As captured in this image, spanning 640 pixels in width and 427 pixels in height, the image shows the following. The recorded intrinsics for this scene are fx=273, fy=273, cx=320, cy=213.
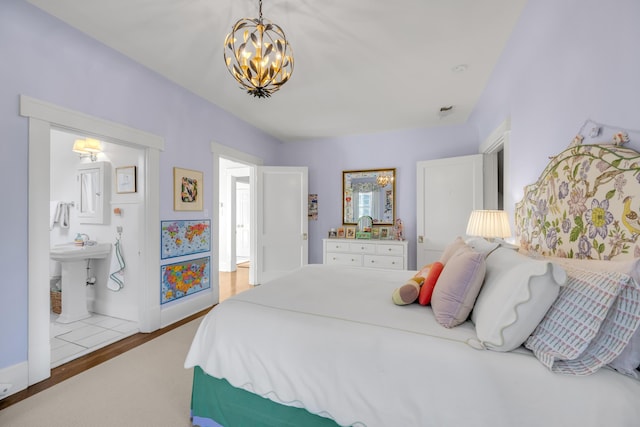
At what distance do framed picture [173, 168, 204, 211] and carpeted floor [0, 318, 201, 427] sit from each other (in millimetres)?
1551

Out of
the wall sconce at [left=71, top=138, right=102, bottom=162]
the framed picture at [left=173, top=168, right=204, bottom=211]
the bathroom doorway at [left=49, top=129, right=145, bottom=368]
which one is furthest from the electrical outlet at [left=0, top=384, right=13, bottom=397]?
the wall sconce at [left=71, top=138, right=102, bottom=162]

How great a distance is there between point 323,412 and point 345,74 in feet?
9.08

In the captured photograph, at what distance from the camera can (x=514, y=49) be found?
82.2 inches

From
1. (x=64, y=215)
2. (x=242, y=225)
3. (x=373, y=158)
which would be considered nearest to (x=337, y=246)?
(x=373, y=158)

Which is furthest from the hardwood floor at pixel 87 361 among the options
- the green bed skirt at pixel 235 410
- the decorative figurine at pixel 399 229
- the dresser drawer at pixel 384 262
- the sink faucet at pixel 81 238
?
the decorative figurine at pixel 399 229

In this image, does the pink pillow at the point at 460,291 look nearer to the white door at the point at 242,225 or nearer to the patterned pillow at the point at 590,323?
the patterned pillow at the point at 590,323

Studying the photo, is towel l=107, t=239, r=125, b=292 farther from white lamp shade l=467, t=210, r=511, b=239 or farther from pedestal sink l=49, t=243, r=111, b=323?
white lamp shade l=467, t=210, r=511, b=239

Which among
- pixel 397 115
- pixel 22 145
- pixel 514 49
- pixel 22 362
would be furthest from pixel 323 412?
pixel 397 115

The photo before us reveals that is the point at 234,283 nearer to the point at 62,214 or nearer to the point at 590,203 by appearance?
the point at 62,214

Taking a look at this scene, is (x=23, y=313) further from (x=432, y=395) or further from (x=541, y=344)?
(x=541, y=344)

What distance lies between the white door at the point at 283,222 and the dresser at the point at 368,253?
0.54 meters

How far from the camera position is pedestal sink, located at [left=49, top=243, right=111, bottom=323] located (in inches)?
118

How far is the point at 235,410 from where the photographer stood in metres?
1.45

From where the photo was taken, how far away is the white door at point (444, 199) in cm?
361
